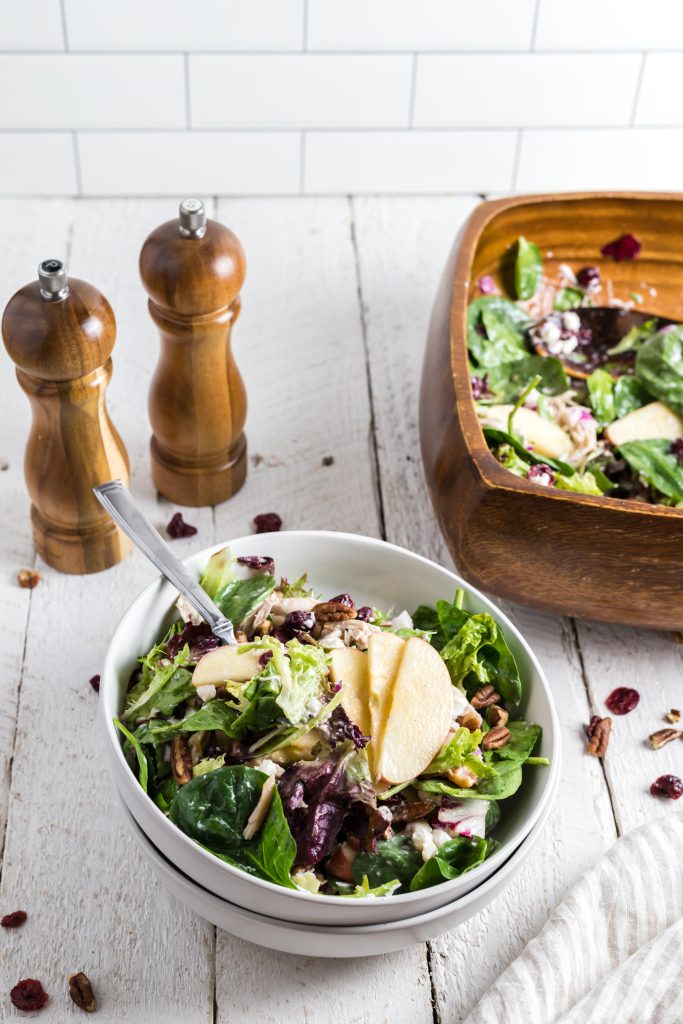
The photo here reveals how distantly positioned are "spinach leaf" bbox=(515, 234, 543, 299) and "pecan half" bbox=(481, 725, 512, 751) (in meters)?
0.78

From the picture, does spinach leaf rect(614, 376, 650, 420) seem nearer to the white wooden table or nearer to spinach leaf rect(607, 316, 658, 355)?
spinach leaf rect(607, 316, 658, 355)

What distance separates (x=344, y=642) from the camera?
112cm

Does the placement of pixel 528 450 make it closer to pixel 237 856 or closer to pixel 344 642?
pixel 344 642

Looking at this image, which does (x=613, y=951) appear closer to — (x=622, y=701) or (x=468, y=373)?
(x=622, y=701)

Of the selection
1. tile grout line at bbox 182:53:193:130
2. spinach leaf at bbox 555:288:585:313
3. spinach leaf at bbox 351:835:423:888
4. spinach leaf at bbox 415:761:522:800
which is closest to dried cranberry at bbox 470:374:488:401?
spinach leaf at bbox 555:288:585:313

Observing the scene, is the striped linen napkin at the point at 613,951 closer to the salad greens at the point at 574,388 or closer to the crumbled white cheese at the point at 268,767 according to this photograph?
the crumbled white cheese at the point at 268,767

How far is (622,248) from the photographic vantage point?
68.6 inches

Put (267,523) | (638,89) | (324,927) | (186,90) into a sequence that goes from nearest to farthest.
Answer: (324,927) < (267,523) < (186,90) < (638,89)

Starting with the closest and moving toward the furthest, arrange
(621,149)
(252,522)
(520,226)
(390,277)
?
(252,522) → (520,226) → (390,277) → (621,149)

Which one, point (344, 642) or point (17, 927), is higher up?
point (344, 642)

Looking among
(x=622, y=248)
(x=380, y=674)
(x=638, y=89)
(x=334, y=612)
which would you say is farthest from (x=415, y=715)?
(x=638, y=89)

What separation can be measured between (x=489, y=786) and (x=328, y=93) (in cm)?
136

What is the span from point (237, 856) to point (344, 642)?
0.23 m

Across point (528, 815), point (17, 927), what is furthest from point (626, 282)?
point (17, 927)
